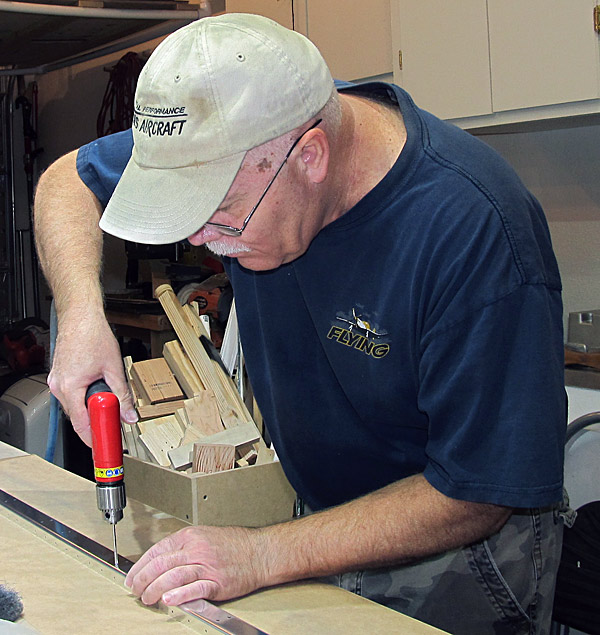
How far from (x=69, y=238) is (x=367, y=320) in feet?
1.91

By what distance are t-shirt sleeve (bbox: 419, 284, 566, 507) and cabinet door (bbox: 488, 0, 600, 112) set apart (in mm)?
1471

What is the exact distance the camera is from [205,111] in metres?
0.84

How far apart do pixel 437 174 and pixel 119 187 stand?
38 cm

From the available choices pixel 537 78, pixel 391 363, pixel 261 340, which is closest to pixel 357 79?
pixel 537 78

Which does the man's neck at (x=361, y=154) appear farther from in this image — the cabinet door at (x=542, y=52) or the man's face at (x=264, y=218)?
the cabinet door at (x=542, y=52)

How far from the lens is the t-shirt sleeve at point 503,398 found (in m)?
0.88

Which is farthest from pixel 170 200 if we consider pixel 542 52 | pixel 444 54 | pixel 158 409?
pixel 444 54

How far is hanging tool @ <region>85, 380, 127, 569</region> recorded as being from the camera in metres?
1.02

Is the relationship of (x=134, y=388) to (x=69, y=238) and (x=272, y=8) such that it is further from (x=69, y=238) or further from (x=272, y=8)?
(x=272, y=8)

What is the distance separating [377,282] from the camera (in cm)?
100

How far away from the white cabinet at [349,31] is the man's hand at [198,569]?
2190 mm

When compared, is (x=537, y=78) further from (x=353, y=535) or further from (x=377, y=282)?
(x=353, y=535)

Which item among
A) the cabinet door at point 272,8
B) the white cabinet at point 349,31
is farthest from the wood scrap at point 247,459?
the cabinet door at point 272,8

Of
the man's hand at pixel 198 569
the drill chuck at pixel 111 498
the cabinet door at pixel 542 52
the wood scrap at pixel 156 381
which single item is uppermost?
the cabinet door at pixel 542 52
